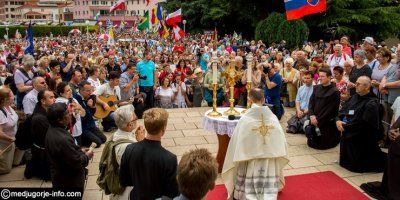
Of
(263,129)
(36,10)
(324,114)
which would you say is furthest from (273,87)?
(36,10)

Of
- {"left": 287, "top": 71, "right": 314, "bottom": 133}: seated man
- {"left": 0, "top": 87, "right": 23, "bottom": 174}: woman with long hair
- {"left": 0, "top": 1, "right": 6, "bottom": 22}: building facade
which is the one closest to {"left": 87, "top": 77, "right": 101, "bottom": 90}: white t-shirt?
{"left": 0, "top": 87, "right": 23, "bottom": 174}: woman with long hair

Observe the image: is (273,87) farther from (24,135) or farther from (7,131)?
(7,131)

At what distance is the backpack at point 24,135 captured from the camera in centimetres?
578

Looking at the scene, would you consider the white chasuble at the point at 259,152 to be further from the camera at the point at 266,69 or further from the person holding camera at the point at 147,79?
the person holding camera at the point at 147,79

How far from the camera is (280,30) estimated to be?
19.7 meters

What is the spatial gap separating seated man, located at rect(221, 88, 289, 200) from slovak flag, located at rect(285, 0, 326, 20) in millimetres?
6088

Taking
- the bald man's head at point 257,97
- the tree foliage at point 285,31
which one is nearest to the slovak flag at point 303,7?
the bald man's head at point 257,97

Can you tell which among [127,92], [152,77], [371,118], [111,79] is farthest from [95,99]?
[371,118]

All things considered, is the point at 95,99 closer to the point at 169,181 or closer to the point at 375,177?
the point at 169,181

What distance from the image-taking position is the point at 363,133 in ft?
19.7

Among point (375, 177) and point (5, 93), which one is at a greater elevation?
point (5, 93)

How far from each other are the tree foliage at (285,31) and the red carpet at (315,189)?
47.5 feet

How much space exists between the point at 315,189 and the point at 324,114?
188 centimetres

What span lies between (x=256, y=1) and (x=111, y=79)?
1897cm
